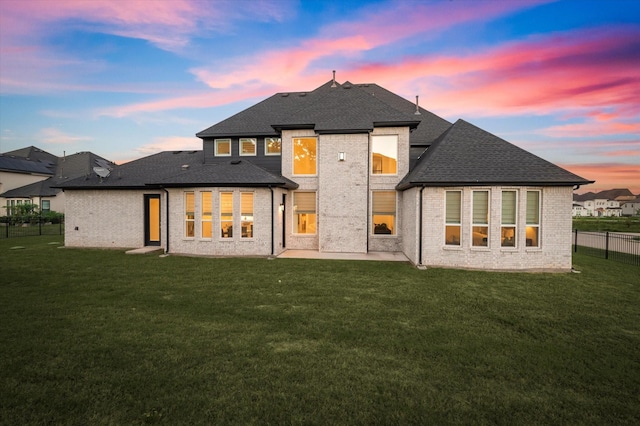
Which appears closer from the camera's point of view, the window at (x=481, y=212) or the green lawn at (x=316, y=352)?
the green lawn at (x=316, y=352)

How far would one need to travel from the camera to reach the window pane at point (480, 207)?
11297 mm

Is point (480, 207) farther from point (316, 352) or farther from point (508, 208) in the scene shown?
point (316, 352)

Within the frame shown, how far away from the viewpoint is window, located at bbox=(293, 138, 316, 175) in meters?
15.5

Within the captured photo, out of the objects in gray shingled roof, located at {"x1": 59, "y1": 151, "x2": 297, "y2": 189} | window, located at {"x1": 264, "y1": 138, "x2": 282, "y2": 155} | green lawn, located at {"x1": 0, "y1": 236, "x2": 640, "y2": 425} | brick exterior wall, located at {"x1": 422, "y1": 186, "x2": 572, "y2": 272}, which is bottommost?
green lawn, located at {"x1": 0, "y1": 236, "x2": 640, "y2": 425}

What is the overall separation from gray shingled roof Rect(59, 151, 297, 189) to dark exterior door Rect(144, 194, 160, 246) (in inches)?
37.0

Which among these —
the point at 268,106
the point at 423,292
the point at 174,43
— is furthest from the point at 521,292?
the point at 174,43

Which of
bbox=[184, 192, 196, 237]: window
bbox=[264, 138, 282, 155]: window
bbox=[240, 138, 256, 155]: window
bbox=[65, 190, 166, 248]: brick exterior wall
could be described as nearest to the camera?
bbox=[184, 192, 196, 237]: window

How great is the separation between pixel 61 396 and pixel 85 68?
24.1 metres

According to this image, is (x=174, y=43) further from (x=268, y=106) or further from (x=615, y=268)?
(x=615, y=268)

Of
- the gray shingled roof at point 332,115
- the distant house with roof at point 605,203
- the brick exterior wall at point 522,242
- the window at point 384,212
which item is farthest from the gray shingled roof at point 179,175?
the distant house with roof at point 605,203

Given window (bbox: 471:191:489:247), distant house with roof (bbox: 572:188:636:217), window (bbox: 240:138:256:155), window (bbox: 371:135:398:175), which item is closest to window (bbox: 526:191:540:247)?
window (bbox: 471:191:489:247)

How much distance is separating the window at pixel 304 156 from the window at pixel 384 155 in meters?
3.27

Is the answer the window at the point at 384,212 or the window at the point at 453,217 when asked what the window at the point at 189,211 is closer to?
the window at the point at 384,212

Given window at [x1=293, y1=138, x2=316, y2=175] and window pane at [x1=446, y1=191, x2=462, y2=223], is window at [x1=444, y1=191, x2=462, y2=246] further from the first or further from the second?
window at [x1=293, y1=138, x2=316, y2=175]
